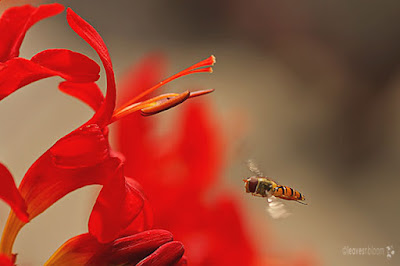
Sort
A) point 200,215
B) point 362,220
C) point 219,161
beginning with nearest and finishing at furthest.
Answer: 1. point 200,215
2. point 219,161
3. point 362,220

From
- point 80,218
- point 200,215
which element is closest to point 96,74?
point 200,215

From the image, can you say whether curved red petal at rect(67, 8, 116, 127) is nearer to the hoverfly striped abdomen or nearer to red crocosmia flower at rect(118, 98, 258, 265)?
the hoverfly striped abdomen

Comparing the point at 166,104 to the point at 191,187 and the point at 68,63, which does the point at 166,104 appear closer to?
the point at 68,63

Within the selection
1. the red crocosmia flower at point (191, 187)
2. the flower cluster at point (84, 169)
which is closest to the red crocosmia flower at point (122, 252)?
the flower cluster at point (84, 169)

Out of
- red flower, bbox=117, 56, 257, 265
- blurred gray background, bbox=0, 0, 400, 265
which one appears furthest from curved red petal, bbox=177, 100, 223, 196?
blurred gray background, bbox=0, 0, 400, 265

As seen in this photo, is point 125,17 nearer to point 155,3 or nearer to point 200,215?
point 155,3

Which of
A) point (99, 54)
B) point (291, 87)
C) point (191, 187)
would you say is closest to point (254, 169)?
point (99, 54)
